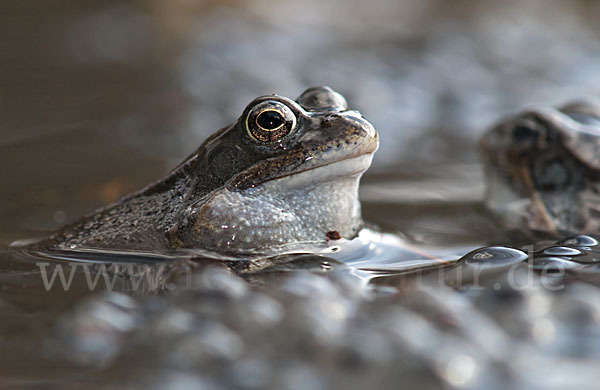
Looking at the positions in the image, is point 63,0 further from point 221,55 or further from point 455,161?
point 455,161

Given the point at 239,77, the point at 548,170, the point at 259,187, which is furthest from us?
the point at 239,77

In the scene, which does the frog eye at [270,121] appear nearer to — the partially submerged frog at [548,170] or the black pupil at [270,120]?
the black pupil at [270,120]

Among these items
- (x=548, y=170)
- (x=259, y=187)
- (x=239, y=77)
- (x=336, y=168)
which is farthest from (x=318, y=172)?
(x=239, y=77)

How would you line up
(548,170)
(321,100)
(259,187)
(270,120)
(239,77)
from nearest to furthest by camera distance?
(270,120), (259,187), (321,100), (548,170), (239,77)

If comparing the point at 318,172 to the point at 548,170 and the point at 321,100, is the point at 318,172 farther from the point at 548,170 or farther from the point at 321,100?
the point at 548,170

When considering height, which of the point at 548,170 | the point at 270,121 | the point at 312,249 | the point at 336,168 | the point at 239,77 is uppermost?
the point at 239,77

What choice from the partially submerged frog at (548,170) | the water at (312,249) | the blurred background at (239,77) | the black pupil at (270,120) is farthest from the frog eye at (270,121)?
the partially submerged frog at (548,170)

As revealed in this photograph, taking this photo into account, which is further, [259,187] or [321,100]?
[321,100]

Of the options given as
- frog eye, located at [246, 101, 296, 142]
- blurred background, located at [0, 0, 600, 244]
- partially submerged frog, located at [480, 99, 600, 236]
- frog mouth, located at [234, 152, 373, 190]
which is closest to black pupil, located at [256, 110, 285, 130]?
frog eye, located at [246, 101, 296, 142]
